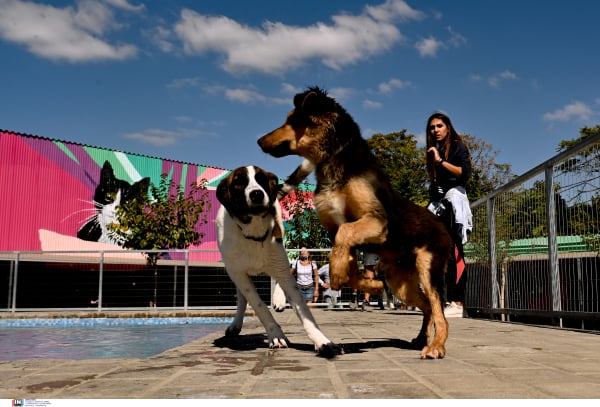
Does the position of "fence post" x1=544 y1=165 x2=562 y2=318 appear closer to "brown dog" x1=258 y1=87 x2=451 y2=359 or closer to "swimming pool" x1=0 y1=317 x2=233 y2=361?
"brown dog" x1=258 y1=87 x2=451 y2=359

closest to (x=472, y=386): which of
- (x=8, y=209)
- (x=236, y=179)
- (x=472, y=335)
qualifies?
(x=236, y=179)

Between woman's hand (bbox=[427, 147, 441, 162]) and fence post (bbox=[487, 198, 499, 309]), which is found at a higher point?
woman's hand (bbox=[427, 147, 441, 162])

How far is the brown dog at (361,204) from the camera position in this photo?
3.75 metres

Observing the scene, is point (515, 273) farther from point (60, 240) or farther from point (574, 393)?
point (60, 240)

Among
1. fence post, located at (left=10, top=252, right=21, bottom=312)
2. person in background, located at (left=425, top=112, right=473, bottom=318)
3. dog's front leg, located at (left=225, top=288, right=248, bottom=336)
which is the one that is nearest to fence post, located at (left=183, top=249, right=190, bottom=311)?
fence post, located at (left=10, top=252, right=21, bottom=312)

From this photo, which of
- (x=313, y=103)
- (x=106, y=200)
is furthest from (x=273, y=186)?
(x=106, y=200)

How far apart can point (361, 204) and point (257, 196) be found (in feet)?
2.95

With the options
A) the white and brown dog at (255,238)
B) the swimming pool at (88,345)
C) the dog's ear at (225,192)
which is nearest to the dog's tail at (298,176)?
the white and brown dog at (255,238)

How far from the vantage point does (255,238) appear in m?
4.45

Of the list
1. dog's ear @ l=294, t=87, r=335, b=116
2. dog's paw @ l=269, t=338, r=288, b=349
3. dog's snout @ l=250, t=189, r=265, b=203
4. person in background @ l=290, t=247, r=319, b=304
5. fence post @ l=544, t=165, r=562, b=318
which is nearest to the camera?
dog's ear @ l=294, t=87, r=335, b=116

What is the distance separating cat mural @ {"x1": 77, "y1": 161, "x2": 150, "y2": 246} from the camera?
28175 millimetres

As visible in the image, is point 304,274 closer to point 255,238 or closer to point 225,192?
point 255,238

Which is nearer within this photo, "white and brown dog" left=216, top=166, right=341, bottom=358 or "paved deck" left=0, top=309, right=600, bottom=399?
"paved deck" left=0, top=309, right=600, bottom=399

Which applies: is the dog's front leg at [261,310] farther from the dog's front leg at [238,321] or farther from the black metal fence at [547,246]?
the black metal fence at [547,246]
